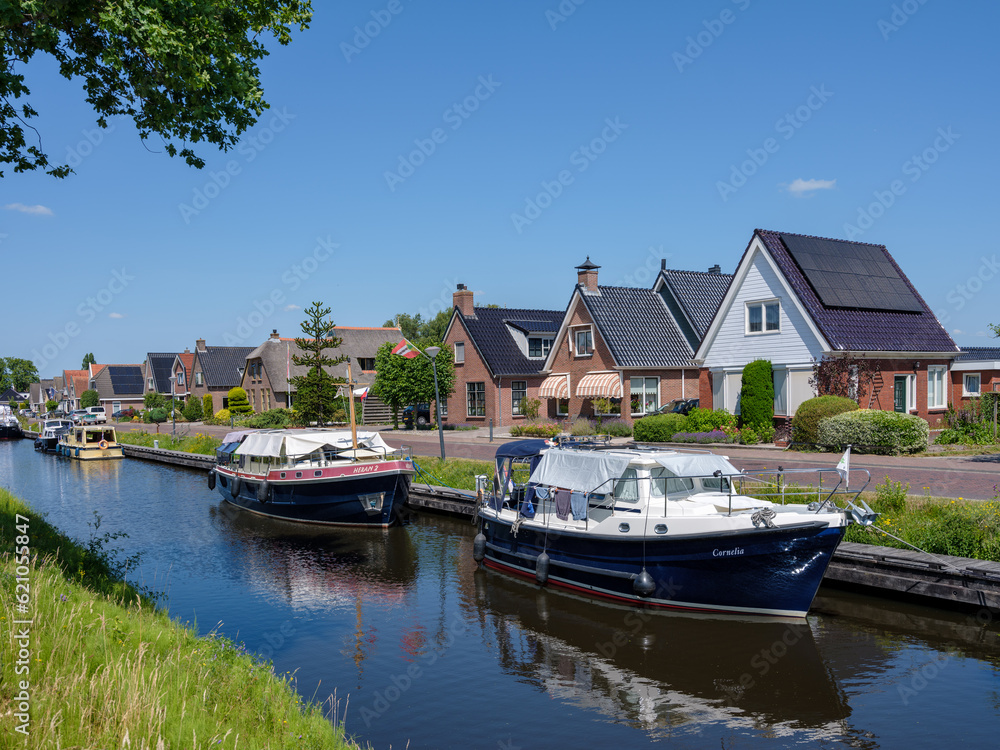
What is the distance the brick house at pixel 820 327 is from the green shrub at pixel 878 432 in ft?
12.2

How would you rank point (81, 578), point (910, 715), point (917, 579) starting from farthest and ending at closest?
point (917, 579)
point (81, 578)
point (910, 715)

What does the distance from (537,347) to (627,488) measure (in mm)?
36043

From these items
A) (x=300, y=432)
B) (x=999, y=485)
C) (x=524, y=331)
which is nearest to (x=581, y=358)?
(x=524, y=331)

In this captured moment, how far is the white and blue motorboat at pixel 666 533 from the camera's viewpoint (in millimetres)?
13094

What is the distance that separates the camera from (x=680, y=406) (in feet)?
127

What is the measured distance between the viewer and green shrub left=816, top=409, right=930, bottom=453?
25672 mm

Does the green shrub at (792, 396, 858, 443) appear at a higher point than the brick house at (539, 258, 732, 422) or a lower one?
lower

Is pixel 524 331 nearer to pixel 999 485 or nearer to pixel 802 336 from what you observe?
pixel 802 336

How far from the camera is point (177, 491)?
33.9 meters

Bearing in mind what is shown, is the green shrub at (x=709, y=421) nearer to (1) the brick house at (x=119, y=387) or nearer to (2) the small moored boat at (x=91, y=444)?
(2) the small moored boat at (x=91, y=444)

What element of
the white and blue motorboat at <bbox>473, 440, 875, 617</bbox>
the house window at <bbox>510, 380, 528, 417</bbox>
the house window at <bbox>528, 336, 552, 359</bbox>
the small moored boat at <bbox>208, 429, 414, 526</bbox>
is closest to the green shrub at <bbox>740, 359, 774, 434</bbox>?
the white and blue motorboat at <bbox>473, 440, 875, 617</bbox>

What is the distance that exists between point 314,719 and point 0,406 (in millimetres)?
90043

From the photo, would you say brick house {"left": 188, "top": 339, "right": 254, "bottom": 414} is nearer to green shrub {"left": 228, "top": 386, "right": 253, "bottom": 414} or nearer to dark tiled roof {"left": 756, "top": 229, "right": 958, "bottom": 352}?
green shrub {"left": 228, "top": 386, "right": 253, "bottom": 414}

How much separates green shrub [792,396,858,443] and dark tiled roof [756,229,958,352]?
248 centimetres
